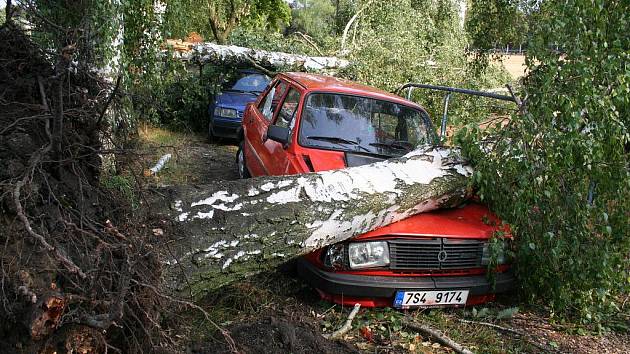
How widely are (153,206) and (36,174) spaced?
0.78 meters

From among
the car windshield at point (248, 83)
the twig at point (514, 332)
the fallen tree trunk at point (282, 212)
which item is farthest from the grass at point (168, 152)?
the twig at point (514, 332)

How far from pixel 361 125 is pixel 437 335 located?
2105 millimetres

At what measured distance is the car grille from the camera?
4.04 meters

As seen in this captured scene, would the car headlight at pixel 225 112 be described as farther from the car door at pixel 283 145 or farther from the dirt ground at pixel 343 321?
the dirt ground at pixel 343 321

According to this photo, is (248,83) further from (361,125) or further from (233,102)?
(361,125)

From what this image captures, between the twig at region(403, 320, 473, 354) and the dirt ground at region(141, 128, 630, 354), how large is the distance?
0.04 metres

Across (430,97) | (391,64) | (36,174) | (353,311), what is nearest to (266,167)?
(353,311)

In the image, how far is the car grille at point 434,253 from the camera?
13.2ft

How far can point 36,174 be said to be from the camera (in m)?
2.64

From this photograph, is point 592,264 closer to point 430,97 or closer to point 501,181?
point 501,181

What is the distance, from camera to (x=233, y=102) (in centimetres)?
1141

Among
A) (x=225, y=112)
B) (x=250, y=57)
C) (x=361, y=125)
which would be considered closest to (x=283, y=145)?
(x=361, y=125)

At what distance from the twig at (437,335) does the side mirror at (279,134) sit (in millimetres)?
1941

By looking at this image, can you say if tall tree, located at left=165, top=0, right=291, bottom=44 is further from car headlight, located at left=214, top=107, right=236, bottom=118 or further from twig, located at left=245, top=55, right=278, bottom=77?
car headlight, located at left=214, top=107, right=236, bottom=118
